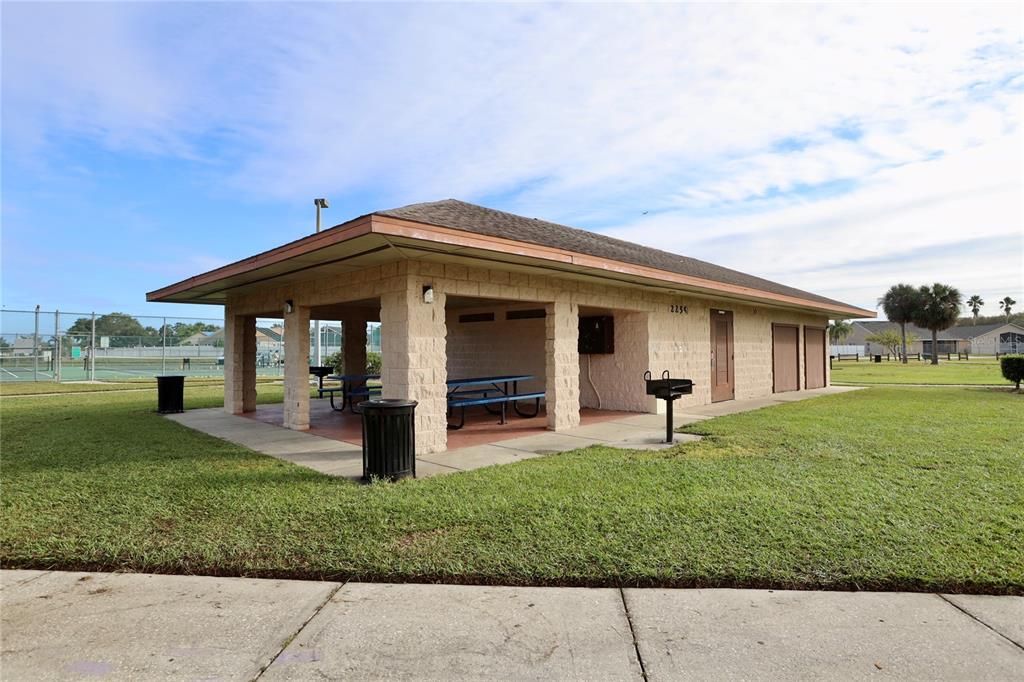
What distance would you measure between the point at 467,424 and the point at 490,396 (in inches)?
42.7

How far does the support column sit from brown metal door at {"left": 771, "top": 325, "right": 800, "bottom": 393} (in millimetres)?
13655

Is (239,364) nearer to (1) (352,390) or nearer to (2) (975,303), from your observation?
(1) (352,390)

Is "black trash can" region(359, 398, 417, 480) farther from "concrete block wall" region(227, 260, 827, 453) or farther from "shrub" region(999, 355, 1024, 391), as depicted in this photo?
"shrub" region(999, 355, 1024, 391)

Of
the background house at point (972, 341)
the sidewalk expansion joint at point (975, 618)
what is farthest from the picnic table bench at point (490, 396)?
the background house at point (972, 341)

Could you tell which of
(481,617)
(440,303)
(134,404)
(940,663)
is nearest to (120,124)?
(134,404)

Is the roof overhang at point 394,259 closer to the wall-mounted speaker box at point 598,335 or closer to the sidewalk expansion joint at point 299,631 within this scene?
the wall-mounted speaker box at point 598,335

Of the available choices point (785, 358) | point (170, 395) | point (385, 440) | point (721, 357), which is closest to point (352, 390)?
point (170, 395)

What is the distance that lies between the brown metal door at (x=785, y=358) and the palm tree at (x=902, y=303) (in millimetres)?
42660

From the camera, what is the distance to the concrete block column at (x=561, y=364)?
29.9 ft

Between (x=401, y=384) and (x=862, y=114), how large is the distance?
28.3ft

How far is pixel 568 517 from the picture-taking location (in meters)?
4.39

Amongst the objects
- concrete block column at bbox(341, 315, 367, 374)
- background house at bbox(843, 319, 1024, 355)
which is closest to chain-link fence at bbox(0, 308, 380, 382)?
concrete block column at bbox(341, 315, 367, 374)

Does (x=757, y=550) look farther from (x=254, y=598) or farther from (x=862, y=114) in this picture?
(x=862, y=114)

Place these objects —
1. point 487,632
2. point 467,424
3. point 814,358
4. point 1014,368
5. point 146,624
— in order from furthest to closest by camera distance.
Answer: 1. point 814,358
2. point 1014,368
3. point 467,424
4. point 146,624
5. point 487,632
